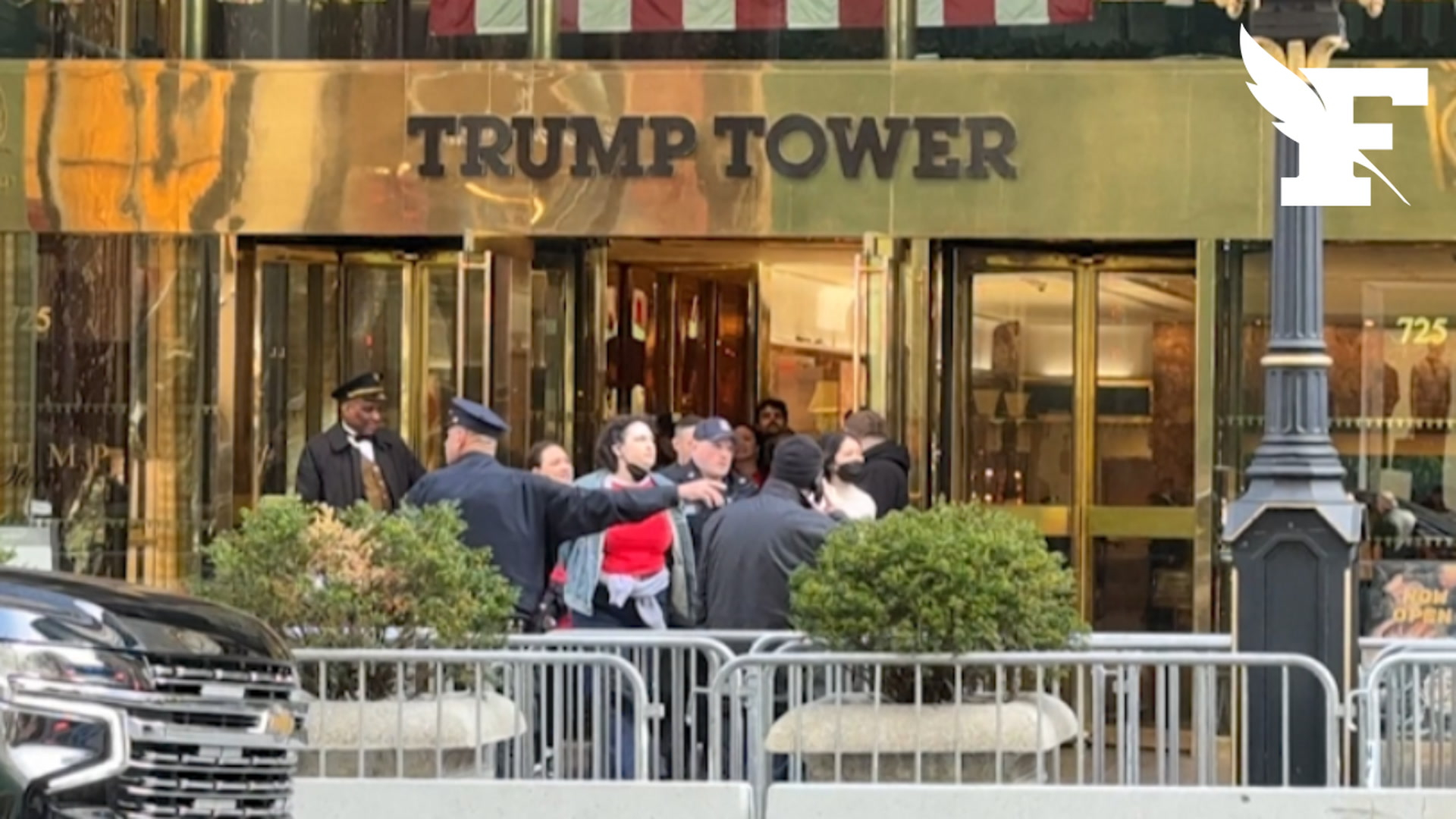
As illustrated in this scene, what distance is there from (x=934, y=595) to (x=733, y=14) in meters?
8.10

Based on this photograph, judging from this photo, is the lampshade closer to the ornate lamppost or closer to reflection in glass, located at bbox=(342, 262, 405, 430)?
reflection in glass, located at bbox=(342, 262, 405, 430)

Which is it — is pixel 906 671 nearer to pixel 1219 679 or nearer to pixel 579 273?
pixel 1219 679

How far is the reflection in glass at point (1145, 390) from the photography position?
672 inches

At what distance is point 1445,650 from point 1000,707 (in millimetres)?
1779

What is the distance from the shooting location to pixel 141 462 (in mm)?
17719

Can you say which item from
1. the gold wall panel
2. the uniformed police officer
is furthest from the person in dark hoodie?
the uniformed police officer

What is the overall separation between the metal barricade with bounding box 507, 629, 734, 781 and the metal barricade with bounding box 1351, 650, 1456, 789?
2.46 meters

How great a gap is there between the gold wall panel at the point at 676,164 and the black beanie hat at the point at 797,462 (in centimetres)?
546

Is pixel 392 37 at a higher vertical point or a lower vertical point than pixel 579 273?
higher

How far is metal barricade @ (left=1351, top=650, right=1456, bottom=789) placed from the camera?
10.1 m

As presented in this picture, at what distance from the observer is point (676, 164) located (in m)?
17.1

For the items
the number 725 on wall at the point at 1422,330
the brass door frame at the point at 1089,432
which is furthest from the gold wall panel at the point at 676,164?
the brass door frame at the point at 1089,432

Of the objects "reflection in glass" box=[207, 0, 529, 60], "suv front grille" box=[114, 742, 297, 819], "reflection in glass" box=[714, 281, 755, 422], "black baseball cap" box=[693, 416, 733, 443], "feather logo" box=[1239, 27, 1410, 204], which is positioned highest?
"reflection in glass" box=[207, 0, 529, 60]

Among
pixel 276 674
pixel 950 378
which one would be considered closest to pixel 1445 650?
pixel 276 674
